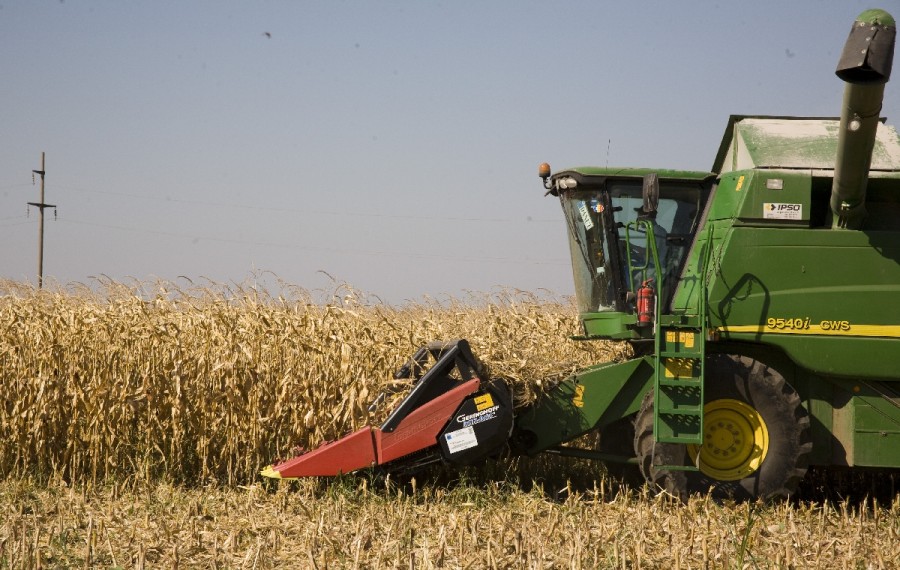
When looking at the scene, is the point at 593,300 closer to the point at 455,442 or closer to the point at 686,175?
the point at 686,175

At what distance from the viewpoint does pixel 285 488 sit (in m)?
6.37

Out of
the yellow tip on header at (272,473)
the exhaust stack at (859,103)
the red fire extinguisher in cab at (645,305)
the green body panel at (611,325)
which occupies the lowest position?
the yellow tip on header at (272,473)

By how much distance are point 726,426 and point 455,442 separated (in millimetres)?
1900

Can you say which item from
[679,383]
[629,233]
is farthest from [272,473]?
[629,233]

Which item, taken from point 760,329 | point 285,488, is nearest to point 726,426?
point 760,329

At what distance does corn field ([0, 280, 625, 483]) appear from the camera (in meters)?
6.84

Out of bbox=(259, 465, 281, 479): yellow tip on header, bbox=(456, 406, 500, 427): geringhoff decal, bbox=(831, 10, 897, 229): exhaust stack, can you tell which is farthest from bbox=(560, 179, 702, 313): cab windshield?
bbox=(259, 465, 281, 479): yellow tip on header

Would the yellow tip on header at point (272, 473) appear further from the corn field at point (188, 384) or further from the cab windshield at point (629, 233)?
the cab windshield at point (629, 233)

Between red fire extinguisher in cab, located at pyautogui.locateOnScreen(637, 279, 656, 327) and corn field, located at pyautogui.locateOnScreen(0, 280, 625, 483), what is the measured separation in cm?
69

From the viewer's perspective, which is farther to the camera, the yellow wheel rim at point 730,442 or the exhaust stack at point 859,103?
the yellow wheel rim at point 730,442

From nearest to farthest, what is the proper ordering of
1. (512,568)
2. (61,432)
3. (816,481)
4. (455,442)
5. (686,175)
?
(512,568), (455,442), (686,175), (61,432), (816,481)

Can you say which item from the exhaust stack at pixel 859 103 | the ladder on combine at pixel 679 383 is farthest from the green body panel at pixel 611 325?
the exhaust stack at pixel 859 103

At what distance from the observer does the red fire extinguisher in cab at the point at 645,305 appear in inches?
249

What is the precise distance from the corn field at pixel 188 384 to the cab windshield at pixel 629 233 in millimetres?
737
